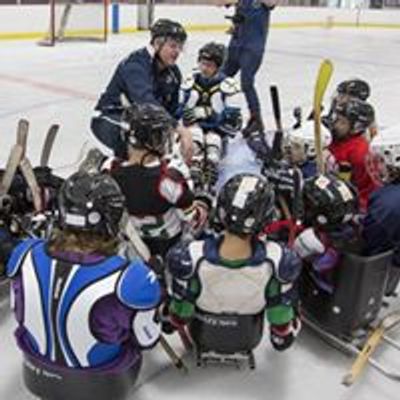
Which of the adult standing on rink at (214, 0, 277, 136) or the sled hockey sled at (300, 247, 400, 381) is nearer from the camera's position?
the sled hockey sled at (300, 247, 400, 381)

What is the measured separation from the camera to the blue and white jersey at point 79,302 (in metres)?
1.35

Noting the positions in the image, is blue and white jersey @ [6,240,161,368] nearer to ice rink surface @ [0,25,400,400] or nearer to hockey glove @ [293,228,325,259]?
ice rink surface @ [0,25,400,400]

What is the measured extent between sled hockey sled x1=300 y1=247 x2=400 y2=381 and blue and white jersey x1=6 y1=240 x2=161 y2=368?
23.7 inches

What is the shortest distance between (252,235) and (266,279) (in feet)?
0.39

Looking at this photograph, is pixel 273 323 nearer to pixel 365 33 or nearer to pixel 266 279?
pixel 266 279

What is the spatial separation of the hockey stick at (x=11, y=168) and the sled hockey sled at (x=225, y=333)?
0.73m

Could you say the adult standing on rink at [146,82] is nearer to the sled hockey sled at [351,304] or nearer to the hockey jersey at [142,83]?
the hockey jersey at [142,83]

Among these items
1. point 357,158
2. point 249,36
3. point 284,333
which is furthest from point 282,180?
point 249,36

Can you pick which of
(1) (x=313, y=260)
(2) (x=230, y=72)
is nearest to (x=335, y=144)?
(1) (x=313, y=260)

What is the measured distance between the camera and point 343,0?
14.8 meters

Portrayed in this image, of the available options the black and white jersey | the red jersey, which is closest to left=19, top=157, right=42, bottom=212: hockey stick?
the black and white jersey

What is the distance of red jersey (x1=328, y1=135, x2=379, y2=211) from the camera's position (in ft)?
7.45

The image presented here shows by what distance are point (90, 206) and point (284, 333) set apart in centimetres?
65

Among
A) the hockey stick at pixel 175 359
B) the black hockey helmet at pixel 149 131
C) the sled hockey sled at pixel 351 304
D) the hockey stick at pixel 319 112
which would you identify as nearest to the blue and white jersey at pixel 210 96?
the hockey stick at pixel 319 112
